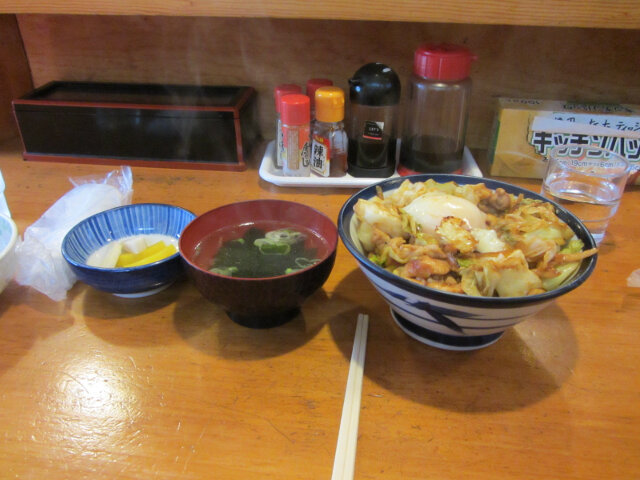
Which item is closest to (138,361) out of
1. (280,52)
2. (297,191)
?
(297,191)

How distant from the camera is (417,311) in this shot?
2.13 ft

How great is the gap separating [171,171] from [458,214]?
0.89 meters

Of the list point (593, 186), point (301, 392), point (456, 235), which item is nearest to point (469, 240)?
point (456, 235)

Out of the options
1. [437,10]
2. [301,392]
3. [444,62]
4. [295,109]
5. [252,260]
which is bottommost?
[301,392]

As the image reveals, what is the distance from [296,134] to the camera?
122 cm

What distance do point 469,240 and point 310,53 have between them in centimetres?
94

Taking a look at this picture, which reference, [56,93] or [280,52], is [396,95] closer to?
[280,52]

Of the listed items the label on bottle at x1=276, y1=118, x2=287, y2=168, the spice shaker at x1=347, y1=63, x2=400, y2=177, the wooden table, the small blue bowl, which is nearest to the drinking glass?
the wooden table

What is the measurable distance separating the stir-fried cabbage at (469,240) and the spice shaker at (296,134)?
1.48ft

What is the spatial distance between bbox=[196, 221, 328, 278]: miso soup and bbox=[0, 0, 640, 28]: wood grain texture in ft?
1.77

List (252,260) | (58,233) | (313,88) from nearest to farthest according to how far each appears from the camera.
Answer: (252,260)
(58,233)
(313,88)

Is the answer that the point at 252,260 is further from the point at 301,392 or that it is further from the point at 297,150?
the point at 297,150

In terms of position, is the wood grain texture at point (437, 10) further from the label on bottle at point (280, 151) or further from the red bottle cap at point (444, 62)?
the label on bottle at point (280, 151)

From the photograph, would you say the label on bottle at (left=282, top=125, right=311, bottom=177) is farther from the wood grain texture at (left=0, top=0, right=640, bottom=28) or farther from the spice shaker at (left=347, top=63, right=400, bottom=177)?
the wood grain texture at (left=0, top=0, right=640, bottom=28)
